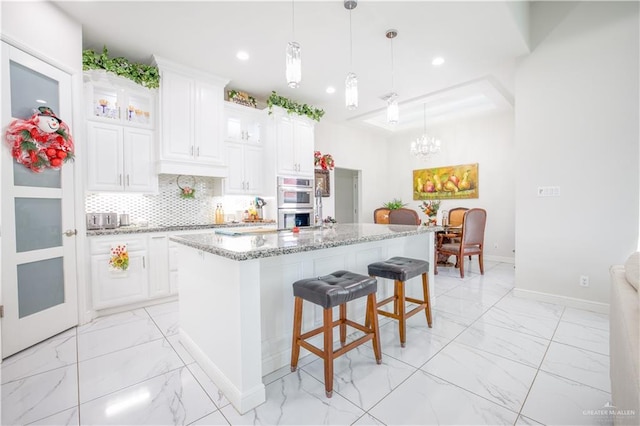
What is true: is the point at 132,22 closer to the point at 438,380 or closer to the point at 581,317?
the point at 438,380

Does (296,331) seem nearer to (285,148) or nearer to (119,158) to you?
(119,158)

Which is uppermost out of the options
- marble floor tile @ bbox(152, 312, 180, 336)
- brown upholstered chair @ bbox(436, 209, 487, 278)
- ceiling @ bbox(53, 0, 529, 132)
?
ceiling @ bbox(53, 0, 529, 132)

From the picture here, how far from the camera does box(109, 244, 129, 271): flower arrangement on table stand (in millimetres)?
2887

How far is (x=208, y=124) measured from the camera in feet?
12.3

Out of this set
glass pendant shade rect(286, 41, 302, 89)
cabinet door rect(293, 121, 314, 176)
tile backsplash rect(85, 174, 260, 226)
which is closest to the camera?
glass pendant shade rect(286, 41, 302, 89)

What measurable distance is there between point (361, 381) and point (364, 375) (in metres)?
0.07

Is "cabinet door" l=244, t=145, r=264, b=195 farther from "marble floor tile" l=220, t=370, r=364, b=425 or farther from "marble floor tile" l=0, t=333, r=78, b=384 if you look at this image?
"marble floor tile" l=220, t=370, r=364, b=425

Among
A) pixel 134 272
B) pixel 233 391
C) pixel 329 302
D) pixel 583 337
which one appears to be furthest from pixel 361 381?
pixel 134 272

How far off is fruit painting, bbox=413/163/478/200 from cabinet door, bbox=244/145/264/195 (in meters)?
3.84

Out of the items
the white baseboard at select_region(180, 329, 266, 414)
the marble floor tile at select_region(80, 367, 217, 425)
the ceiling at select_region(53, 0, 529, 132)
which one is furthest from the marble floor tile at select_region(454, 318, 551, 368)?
the ceiling at select_region(53, 0, 529, 132)

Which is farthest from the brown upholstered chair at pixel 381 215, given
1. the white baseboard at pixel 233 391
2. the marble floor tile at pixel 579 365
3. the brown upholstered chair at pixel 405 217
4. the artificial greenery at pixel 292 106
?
the white baseboard at pixel 233 391

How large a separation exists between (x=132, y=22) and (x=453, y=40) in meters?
3.26

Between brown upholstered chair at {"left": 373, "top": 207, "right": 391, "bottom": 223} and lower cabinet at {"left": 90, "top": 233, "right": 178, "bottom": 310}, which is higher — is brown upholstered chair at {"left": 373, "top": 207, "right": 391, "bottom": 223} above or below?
above

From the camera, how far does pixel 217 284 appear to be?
172 centimetres
